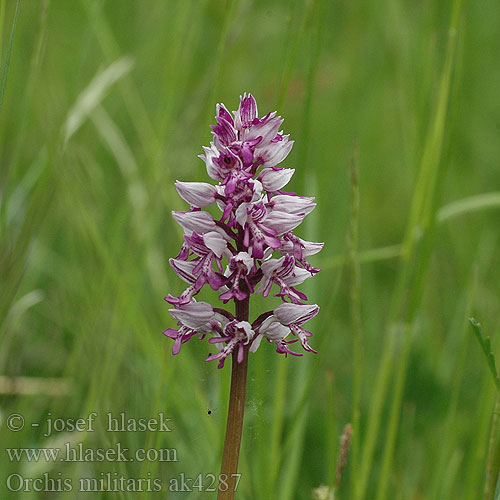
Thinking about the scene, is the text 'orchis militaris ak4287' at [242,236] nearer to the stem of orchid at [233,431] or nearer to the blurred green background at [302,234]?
the stem of orchid at [233,431]

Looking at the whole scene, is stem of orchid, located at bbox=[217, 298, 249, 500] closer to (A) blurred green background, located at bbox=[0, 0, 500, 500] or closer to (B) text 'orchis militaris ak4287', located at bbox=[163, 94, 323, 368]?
(B) text 'orchis militaris ak4287', located at bbox=[163, 94, 323, 368]

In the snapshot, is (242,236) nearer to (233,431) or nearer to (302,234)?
(233,431)

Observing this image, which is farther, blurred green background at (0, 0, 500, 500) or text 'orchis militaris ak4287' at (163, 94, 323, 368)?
blurred green background at (0, 0, 500, 500)

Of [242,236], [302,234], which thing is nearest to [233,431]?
[242,236]

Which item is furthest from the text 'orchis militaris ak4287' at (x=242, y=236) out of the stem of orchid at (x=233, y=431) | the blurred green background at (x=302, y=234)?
the blurred green background at (x=302, y=234)

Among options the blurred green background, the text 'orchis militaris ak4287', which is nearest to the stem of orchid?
the text 'orchis militaris ak4287'

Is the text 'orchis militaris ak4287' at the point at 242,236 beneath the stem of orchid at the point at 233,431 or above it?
above
